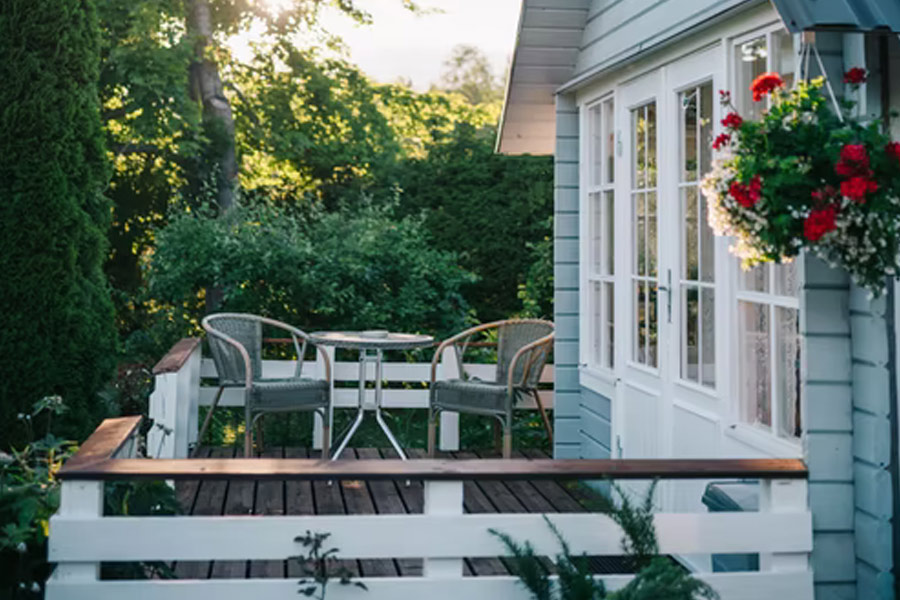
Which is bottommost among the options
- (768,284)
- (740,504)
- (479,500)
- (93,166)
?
(479,500)

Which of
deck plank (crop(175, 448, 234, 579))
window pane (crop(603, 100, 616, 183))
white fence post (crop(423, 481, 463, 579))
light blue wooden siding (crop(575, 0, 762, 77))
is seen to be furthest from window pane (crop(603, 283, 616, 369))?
white fence post (crop(423, 481, 463, 579))

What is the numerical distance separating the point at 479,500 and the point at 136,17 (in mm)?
7832

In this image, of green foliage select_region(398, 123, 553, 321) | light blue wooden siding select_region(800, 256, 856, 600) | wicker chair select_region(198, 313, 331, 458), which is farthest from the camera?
green foliage select_region(398, 123, 553, 321)

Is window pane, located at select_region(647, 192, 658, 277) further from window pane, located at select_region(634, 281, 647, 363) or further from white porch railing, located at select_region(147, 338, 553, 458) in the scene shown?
white porch railing, located at select_region(147, 338, 553, 458)

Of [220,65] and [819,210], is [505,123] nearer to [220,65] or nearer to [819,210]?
[819,210]

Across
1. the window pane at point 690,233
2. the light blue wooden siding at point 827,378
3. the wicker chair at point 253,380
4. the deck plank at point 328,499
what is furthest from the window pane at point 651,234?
the wicker chair at point 253,380

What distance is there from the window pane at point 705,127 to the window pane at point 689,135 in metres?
0.06

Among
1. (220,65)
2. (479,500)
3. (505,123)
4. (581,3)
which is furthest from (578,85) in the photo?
(220,65)

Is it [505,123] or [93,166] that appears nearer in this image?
[505,123]

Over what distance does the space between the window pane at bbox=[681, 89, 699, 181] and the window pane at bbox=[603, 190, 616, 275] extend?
3.30 ft

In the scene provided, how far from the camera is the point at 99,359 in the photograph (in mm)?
7324

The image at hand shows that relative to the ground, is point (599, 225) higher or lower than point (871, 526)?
higher

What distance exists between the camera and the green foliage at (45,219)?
23.0ft

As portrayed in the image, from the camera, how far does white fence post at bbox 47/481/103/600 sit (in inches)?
119
